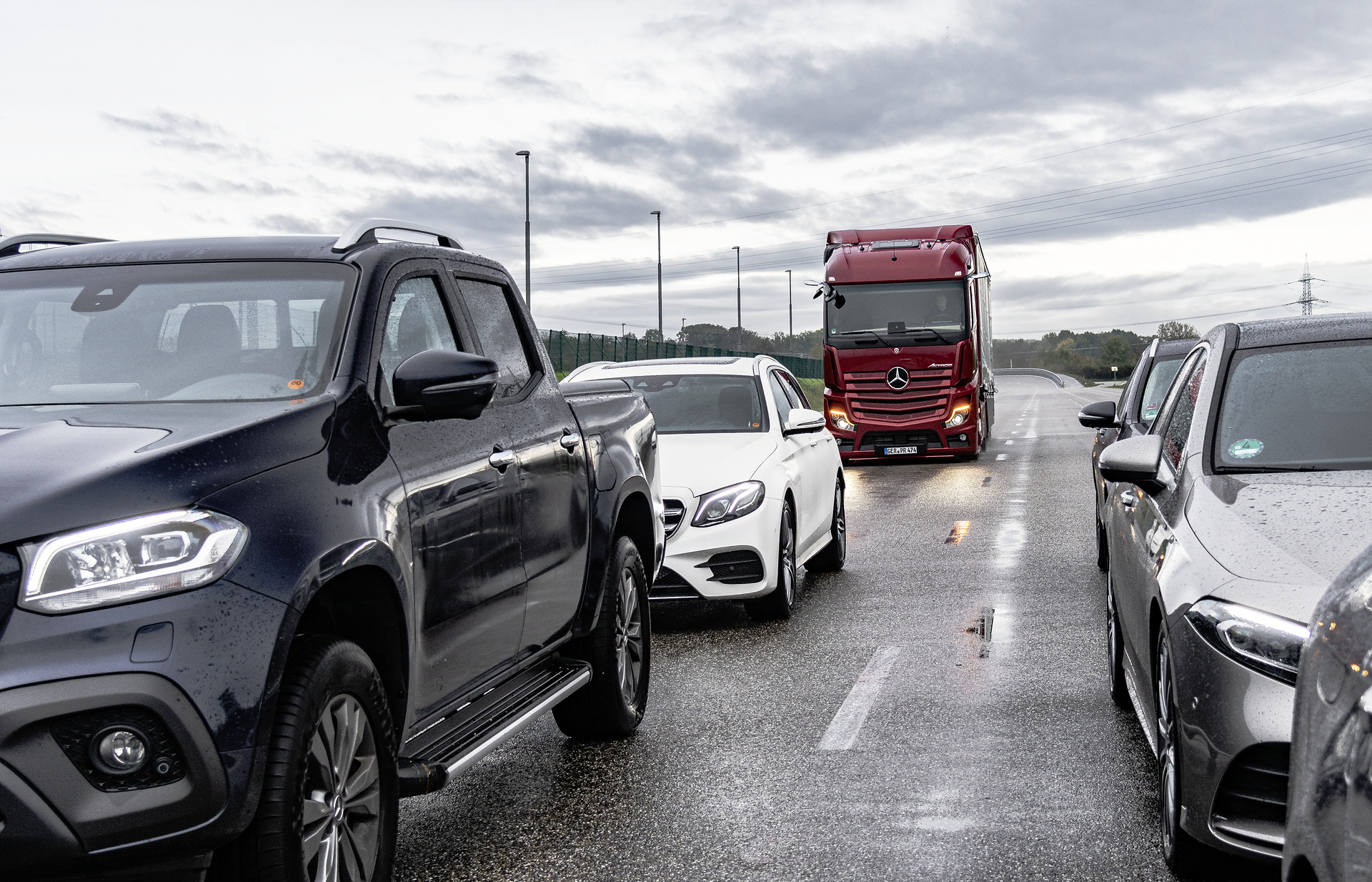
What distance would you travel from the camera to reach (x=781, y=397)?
11141 mm

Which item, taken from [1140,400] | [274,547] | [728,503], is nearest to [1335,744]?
[274,547]

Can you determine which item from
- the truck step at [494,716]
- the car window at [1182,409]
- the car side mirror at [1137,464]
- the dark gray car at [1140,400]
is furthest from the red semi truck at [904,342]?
the truck step at [494,716]

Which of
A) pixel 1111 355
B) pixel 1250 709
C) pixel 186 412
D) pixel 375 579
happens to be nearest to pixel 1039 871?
pixel 1250 709

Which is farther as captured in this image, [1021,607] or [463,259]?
[1021,607]

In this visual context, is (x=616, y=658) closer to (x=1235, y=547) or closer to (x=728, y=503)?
(x=1235, y=547)

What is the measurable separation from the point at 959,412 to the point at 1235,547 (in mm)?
19235

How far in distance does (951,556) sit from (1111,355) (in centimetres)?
18774

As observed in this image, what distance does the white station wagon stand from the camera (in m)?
8.76

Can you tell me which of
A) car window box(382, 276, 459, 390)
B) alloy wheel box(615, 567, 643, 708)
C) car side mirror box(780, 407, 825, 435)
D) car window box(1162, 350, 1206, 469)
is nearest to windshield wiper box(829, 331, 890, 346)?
car side mirror box(780, 407, 825, 435)

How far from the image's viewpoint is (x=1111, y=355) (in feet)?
629

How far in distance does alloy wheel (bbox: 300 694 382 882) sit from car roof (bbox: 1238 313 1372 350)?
3.71 metres

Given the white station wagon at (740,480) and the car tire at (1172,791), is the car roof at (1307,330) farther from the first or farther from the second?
the white station wagon at (740,480)

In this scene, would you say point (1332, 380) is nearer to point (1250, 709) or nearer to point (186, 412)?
point (1250, 709)

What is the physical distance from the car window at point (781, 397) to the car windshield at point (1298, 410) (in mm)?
4956
